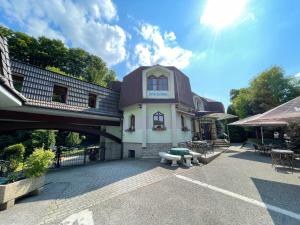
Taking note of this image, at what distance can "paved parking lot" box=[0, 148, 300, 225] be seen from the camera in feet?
11.2

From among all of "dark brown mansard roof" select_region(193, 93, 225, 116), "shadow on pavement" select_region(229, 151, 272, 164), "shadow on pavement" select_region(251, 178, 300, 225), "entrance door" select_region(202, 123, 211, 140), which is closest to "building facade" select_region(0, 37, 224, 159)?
"entrance door" select_region(202, 123, 211, 140)

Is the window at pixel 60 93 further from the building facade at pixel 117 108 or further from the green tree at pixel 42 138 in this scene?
Result: the green tree at pixel 42 138

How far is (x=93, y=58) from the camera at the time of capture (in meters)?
33.5

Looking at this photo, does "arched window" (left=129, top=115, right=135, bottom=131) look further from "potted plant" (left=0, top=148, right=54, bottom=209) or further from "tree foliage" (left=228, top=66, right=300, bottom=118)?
"tree foliage" (left=228, top=66, right=300, bottom=118)

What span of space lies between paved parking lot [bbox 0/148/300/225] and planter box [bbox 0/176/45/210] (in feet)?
0.82

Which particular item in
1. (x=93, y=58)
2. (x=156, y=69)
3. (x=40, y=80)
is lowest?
(x=40, y=80)

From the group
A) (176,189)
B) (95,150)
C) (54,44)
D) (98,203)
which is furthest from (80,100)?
(54,44)

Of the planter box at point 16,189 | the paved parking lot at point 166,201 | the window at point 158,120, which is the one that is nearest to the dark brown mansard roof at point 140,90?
the window at point 158,120

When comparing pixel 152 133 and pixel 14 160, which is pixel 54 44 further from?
pixel 152 133

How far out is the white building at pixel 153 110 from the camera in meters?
11.3

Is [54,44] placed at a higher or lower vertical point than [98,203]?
higher

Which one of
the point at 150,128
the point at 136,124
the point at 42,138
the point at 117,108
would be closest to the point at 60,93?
the point at 117,108

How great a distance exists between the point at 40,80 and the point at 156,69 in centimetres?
858

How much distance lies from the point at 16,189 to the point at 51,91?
680 centimetres
